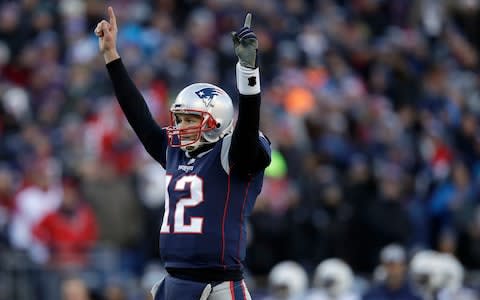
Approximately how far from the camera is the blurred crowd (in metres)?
12.3

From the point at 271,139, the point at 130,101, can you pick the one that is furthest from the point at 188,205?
the point at 271,139

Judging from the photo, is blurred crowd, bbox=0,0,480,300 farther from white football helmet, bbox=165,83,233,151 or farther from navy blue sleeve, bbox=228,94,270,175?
navy blue sleeve, bbox=228,94,270,175

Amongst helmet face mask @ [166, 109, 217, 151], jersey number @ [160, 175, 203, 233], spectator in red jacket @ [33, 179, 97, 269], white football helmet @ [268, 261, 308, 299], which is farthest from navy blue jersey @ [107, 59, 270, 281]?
spectator in red jacket @ [33, 179, 97, 269]

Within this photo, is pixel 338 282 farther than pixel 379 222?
No

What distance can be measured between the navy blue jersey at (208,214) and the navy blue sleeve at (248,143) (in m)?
0.05

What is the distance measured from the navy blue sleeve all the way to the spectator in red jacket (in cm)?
573

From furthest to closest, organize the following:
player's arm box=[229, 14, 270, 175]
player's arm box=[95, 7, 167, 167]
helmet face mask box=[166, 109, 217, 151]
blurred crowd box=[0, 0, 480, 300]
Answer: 1. blurred crowd box=[0, 0, 480, 300]
2. player's arm box=[95, 7, 167, 167]
3. helmet face mask box=[166, 109, 217, 151]
4. player's arm box=[229, 14, 270, 175]

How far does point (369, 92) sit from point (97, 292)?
19.4 ft

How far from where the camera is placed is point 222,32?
16.2 metres

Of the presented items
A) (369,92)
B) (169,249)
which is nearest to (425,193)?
(369,92)

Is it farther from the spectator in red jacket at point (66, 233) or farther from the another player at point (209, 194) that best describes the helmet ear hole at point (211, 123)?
the spectator in red jacket at point (66, 233)

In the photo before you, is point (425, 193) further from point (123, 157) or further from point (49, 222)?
point (49, 222)

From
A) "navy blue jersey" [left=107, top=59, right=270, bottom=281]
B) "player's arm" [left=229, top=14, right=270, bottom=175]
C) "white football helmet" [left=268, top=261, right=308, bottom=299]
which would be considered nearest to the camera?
"player's arm" [left=229, top=14, right=270, bottom=175]

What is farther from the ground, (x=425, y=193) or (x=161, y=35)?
(x=161, y=35)
